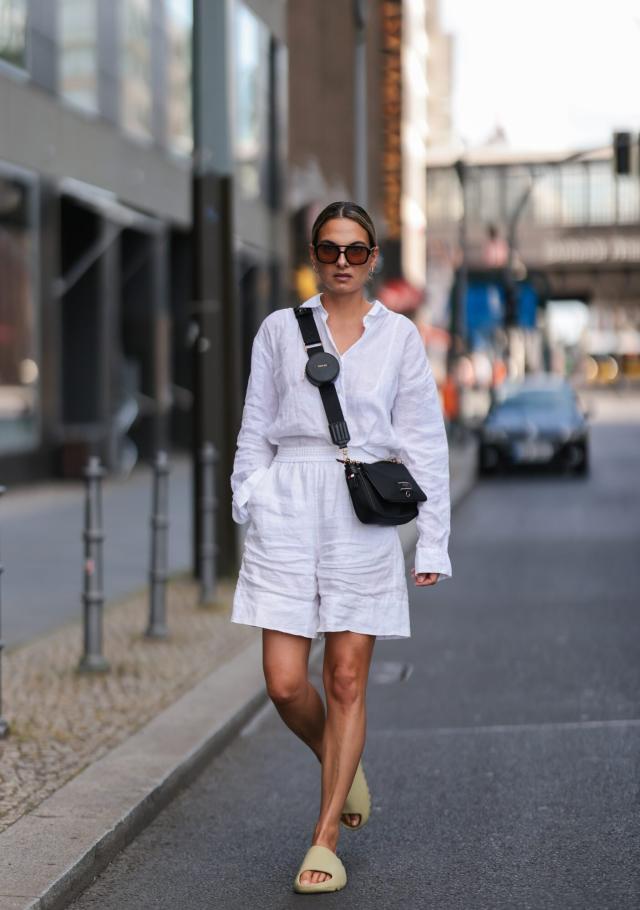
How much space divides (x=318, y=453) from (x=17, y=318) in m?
16.2

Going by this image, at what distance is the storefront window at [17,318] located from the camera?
19672 millimetres

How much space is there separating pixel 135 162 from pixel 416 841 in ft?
66.7

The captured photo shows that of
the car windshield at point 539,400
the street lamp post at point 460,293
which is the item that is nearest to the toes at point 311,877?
the car windshield at point 539,400

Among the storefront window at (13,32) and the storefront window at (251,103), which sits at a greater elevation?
the storefront window at (251,103)

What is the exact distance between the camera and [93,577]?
7.58 m

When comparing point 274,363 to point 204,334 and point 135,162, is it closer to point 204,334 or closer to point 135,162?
point 204,334

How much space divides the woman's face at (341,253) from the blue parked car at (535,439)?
777 inches

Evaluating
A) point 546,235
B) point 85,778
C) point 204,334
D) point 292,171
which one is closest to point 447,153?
point 546,235

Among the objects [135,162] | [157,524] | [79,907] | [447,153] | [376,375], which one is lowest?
[79,907]

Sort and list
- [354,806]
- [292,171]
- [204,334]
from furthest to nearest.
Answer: [292,171]
[204,334]
[354,806]

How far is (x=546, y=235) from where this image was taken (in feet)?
273

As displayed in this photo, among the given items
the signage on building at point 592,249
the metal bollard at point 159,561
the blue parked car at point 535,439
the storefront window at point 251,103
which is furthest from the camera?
the signage on building at point 592,249

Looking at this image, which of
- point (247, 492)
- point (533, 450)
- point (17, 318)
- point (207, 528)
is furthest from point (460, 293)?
point (247, 492)

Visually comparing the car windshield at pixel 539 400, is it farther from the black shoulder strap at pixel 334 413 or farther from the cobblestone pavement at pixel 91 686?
the black shoulder strap at pixel 334 413
